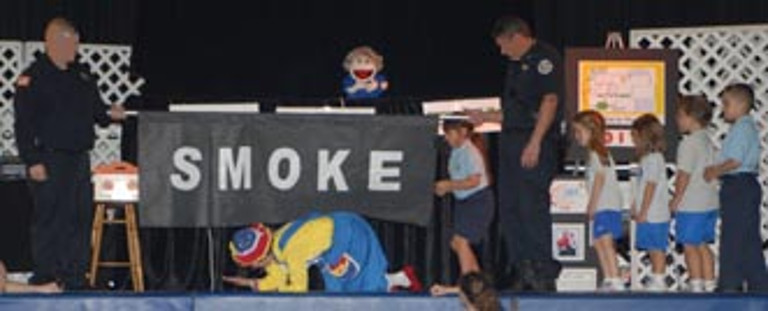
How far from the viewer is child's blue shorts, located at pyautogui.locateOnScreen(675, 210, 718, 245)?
9219mm

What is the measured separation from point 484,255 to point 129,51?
3499 mm

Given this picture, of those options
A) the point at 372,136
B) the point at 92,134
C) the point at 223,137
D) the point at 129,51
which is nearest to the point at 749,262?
the point at 372,136

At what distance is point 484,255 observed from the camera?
11320 mm

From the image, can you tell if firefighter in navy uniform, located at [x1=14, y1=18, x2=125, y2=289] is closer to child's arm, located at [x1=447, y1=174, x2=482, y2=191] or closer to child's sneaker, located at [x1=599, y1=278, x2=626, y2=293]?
child's arm, located at [x1=447, y1=174, x2=482, y2=191]

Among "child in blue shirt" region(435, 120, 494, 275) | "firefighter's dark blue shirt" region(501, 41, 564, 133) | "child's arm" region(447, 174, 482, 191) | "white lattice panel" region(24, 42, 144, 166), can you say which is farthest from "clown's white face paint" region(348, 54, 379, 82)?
"firefighter's dark blue shirt" region(501, 41, 564, 133)

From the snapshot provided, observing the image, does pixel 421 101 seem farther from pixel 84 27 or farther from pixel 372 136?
pixel 84 27

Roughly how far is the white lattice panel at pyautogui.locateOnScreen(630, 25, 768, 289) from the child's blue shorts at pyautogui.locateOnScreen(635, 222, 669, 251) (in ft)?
8.61

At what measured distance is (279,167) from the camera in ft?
30.4

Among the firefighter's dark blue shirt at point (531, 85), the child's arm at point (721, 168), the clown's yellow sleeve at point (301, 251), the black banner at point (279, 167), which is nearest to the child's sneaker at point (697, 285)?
the child's arm at point (721, 168)

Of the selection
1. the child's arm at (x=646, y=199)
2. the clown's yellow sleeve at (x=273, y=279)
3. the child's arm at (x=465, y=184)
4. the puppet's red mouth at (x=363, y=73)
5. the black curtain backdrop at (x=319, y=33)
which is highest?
the black curtain backdrop at (x=319, y=33)

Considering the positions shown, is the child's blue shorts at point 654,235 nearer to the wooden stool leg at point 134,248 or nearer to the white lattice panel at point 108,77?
the wooden stool leg at point 134,248

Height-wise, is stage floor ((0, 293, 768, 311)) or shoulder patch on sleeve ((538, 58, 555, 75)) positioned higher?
shoulder patch on sleeve ((538, 58, 555, 75))

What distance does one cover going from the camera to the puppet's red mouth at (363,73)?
11484mm

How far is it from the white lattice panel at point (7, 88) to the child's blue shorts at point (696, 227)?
5524 mm
